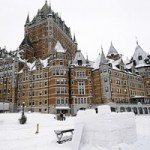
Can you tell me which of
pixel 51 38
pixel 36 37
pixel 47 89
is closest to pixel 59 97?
pixel 47 89

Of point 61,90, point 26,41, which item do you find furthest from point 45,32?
point 61,90

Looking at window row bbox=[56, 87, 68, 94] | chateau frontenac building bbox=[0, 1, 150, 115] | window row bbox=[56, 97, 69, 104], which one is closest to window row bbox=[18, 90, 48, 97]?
chateau frontenac building bbox=[0, 1, 150, 115]

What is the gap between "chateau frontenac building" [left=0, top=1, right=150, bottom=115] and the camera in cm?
4925

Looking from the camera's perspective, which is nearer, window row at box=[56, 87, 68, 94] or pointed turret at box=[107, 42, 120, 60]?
window row at box=[56, 87, 68, 94]

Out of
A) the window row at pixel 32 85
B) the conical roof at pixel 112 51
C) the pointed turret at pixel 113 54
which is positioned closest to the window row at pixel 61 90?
the window row at pixel 32 85

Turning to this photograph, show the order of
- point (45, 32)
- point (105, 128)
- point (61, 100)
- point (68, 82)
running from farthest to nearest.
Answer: point (45, 32) → point (68, 82) → point (61, 100) → point (105, 128)

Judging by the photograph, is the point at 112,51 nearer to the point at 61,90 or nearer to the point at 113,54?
the point at 113,54

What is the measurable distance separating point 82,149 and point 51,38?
62500 millimetres

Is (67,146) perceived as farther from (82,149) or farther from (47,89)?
(47,89)

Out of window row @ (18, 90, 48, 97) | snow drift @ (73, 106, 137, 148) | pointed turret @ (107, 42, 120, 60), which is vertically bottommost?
snow drift @ (73, 106, 137, 148)

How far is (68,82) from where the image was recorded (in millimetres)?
50406

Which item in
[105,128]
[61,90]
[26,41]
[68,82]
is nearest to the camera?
[105,128]

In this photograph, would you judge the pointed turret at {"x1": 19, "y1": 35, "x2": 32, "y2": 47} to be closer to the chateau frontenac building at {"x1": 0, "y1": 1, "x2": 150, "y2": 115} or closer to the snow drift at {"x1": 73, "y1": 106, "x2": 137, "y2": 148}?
the chateau frontenac building at {"x1": 0, "y1": 1, "x2": 150, "y2": 115}

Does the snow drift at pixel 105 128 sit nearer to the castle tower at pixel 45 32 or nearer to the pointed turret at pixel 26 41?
the castle tower at pixel 45 32
